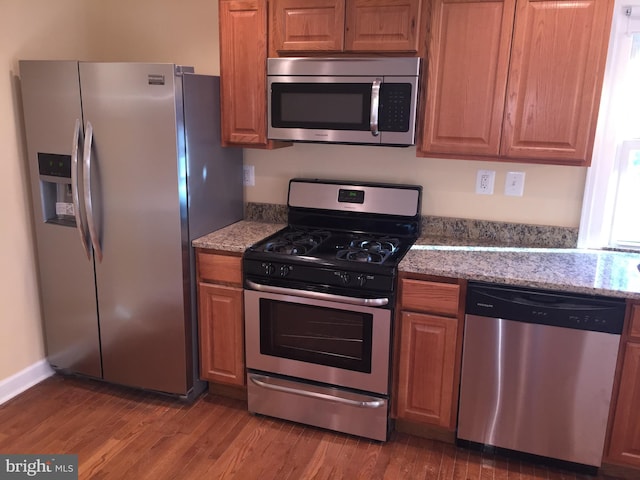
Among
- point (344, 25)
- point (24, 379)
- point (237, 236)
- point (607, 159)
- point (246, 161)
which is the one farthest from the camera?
point (246, 161)

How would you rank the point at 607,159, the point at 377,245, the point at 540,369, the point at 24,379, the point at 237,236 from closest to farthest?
1. the point at 540,369
2. the point at 607,159
3. the point at 377,245
4. the point at 237,236
5. the point at 24,379

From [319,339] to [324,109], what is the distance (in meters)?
1.07

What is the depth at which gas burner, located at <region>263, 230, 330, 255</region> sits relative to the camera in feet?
8.45

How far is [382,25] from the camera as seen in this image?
7.88ft

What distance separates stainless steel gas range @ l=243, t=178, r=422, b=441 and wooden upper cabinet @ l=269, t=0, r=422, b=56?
28.5 inches

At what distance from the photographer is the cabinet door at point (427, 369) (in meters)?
2.37

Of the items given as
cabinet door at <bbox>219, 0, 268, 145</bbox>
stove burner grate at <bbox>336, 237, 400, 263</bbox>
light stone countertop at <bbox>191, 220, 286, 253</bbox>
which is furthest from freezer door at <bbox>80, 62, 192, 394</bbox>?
stove burner grate at <bbox>336, 237, 400, 263</bbox>

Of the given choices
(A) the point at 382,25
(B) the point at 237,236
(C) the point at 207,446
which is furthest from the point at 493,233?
(C) the point at 207,446

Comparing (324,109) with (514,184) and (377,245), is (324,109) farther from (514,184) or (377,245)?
(514,184)

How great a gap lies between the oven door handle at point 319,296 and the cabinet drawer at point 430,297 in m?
0.10

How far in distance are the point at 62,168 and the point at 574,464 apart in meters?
2.71

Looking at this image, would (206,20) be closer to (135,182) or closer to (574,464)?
(135,182)

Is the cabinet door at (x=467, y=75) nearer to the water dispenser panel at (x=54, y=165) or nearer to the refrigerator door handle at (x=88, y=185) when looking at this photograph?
the refrigerator door handle at (x=88, y=185)
